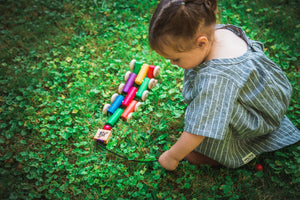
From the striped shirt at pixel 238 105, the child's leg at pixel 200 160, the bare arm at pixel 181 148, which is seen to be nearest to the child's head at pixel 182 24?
the striped shirt at pixel 238 105

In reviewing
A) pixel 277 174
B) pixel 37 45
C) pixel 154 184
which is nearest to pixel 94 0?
pixel 37 45

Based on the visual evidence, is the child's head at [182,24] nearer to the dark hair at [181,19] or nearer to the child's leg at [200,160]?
the dark hair at [181,19]

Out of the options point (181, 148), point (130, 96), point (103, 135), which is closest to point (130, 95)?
point (130, 96)

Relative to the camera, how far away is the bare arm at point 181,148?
1.44m

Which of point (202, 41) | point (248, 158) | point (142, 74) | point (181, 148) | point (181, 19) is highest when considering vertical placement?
point (181, 19)

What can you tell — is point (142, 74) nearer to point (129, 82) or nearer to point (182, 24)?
point (129, 82)

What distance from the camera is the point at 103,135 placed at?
2.05 metres

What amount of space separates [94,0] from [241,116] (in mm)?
2776

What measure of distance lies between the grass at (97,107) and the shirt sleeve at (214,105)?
0.58 meters

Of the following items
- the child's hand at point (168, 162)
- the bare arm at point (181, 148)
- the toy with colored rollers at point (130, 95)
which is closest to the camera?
the bare arm at point (181, 148)

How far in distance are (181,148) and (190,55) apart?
0.55 metres

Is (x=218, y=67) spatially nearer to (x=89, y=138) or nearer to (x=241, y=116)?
(x=241, y=116)

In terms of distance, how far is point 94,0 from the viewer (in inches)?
135

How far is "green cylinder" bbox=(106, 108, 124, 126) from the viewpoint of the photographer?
7.06 ft
